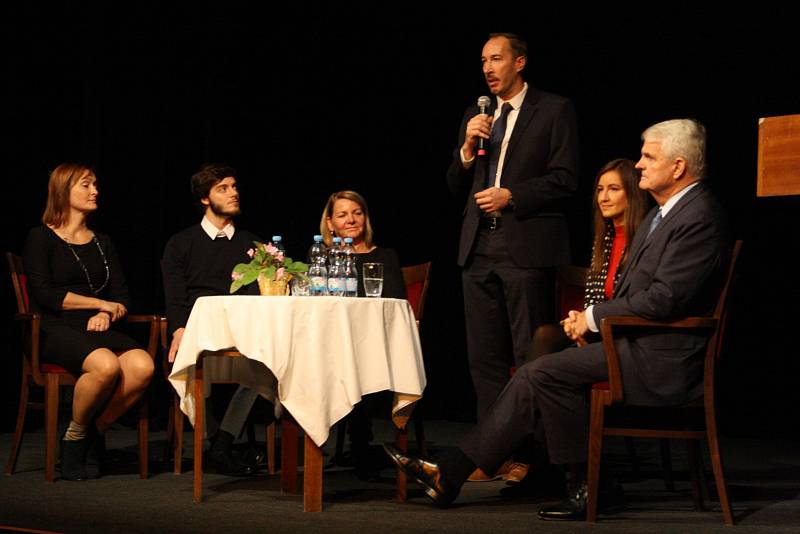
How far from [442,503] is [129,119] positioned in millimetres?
3382

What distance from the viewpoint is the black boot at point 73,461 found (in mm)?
3969

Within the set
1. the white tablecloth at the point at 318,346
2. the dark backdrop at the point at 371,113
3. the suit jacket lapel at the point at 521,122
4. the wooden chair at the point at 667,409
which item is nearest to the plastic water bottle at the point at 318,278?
the white tablecloth at the point at 318,346

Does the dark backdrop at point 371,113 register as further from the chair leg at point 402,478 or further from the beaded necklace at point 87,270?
the chair leg at point 402,478

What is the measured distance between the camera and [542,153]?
3.99m

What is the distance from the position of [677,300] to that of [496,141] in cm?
123

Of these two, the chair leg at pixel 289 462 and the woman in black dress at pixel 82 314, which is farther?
the woman in black dress at pixel 82 314

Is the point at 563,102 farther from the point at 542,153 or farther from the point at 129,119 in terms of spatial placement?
the point at 129,119

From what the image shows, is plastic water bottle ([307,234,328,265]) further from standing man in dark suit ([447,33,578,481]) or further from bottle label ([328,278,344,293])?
standing man in dark suit ([447,33,578,481])

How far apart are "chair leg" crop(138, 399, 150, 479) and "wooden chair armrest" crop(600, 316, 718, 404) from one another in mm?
1874

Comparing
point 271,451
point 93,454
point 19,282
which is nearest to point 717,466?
point 271,451

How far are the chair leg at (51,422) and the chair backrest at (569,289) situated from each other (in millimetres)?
1982

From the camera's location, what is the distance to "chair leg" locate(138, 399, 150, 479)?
4023mm

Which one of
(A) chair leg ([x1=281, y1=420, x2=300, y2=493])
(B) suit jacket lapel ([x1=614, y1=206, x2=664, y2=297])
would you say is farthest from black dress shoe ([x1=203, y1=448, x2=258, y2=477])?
(B) suit jacket lapel ([x1=614, y1=206, x2=664, y2=297])

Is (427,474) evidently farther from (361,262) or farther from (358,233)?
(358,233)
